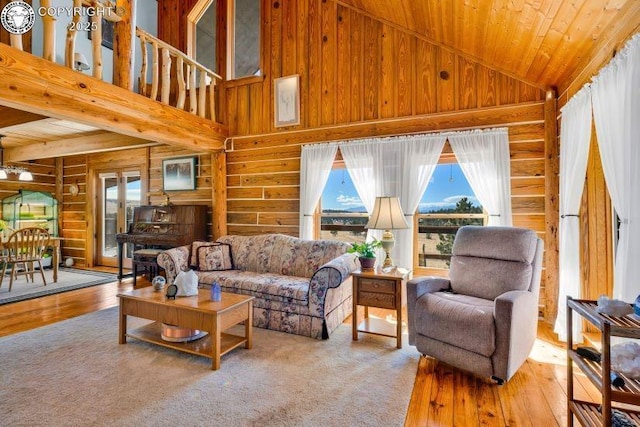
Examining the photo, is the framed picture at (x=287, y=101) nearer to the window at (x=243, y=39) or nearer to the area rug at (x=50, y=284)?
the window at (x=243, y=39)

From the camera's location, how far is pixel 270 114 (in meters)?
4.87

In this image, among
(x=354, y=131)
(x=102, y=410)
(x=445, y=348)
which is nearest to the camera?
(x=102, y=410)

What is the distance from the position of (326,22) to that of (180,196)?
11.7ft

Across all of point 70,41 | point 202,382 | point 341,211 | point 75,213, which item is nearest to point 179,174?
point 70,41

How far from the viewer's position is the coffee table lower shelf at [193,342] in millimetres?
2488

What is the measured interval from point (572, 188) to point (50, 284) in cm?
676

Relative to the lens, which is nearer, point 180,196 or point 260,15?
point 260,15

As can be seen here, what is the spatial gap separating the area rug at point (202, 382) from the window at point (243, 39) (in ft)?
13.6

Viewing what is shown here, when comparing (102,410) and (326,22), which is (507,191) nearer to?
(326,22)

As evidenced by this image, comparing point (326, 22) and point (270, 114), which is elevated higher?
point (326, 22)

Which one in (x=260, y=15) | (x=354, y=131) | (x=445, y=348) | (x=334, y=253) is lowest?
(x=445, y=348)

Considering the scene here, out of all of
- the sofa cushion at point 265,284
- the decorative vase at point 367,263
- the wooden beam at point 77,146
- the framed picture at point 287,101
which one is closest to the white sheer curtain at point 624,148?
the decorative vase at point 367,263

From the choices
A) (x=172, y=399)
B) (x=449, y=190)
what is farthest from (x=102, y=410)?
(x=449, y=190)

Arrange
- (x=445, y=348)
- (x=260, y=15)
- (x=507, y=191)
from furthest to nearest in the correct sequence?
(x=260, y=15), (x=507, y=191), (x=445, y=348)
